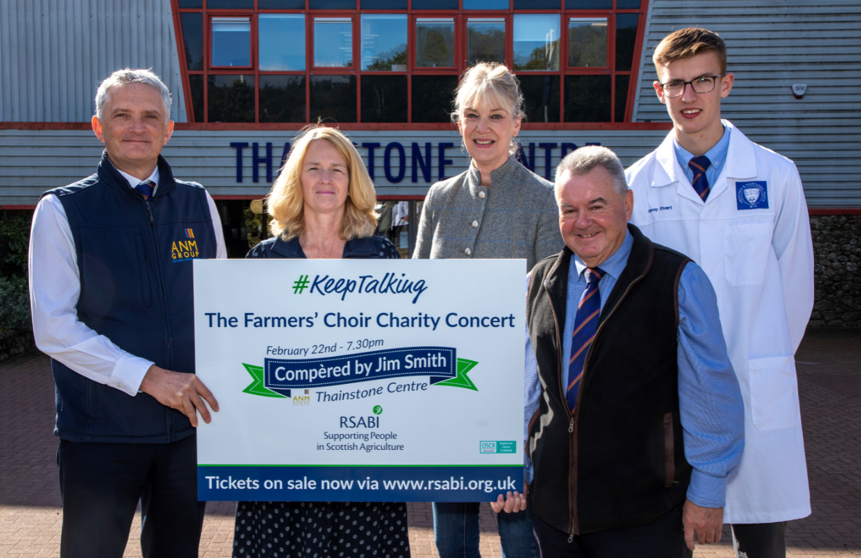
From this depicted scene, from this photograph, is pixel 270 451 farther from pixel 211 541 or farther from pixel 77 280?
pixel 211 541

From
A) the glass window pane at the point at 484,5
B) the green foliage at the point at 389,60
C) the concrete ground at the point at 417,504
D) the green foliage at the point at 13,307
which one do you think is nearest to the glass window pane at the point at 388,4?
the green foliage at the point at 389,60

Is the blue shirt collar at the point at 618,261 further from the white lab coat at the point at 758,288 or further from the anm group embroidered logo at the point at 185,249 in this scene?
→ the anm group embroidered logo at the point at 185,249

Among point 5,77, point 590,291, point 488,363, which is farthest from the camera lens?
point 5,77

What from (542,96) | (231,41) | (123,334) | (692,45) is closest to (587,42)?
(542,96)

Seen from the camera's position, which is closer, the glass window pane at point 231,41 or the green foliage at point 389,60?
the glass window pane at point 231,41

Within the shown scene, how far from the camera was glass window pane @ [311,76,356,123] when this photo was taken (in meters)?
12.2

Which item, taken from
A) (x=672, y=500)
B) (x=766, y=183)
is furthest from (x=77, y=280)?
(x=766, y=183)

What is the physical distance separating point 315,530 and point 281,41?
1143 cm

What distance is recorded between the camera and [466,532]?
103 inches

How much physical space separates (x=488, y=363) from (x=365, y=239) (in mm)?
740

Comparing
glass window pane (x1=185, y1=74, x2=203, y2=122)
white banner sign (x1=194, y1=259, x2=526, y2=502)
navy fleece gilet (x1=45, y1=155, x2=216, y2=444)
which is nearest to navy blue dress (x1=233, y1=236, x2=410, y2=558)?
white banner sign (x1=194, y1=259, x2=526, y2=502)

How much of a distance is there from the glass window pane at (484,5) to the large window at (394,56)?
0.03 metres

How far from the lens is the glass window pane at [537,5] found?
12.1 m

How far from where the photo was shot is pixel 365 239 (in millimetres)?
2635
